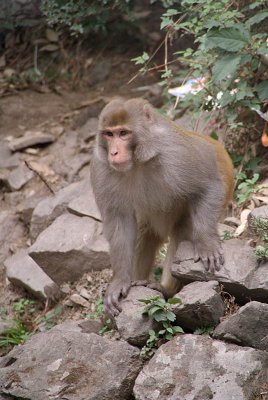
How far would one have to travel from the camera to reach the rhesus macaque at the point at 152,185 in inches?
222

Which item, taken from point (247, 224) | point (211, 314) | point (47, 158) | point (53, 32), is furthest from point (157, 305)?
point (53, 32)

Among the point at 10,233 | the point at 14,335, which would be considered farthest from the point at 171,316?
the point at 10,233

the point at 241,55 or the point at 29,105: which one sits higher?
the point at 241,55

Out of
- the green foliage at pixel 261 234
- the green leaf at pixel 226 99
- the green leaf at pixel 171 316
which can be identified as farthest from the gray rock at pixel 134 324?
the green leaf at pixel 226 99

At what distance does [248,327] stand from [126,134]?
1543mm

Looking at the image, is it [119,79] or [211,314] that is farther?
[119,79]

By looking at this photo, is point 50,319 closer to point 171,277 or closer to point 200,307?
point 171,277

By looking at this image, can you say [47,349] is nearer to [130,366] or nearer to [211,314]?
[130,366]

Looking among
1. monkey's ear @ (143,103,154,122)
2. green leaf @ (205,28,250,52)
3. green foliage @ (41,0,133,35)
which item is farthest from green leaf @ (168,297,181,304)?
green foliage @ (41,0,133,35)

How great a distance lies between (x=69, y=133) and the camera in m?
9.41

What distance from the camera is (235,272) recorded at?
5.51 metres

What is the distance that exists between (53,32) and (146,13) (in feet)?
4.03

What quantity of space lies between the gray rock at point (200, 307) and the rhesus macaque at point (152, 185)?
0.27 m

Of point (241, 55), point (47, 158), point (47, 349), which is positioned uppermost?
point (241, 55)
